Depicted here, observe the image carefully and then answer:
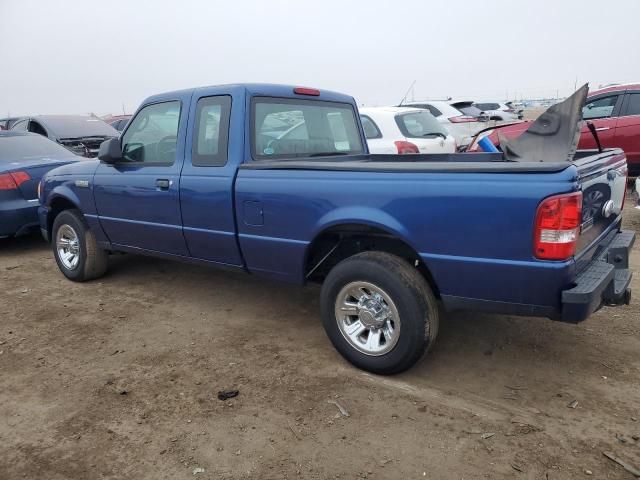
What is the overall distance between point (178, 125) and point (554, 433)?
11.0 ft

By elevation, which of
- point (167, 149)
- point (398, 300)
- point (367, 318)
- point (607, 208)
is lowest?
point (367, 318)

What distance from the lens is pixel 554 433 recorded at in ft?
8.77

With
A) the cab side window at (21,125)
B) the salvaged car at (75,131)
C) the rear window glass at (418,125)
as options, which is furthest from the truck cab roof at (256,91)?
the cab side window at (21,125)

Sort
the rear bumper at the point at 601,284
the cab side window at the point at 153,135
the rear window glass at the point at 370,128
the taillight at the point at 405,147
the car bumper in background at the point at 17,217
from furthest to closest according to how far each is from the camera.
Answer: the rear window glass at the point at 370,128
the taillight at the point at 405,147
the car bumper in background at the point at 17,217
the cab side window at the point at 153,135
the rear bumper at the point at 601,284

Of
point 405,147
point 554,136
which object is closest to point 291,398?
point 554,136

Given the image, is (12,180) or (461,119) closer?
(12,180)

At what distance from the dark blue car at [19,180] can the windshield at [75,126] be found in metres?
2.43

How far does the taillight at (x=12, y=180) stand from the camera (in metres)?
6.36

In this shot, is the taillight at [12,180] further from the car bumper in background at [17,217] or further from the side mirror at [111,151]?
the side mirror at [111,151]

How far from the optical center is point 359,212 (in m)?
3.13

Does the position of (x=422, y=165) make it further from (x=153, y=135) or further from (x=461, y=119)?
(x=461, y=119)

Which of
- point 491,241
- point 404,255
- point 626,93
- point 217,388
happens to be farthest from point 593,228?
point 626,93

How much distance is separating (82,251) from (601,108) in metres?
8.19

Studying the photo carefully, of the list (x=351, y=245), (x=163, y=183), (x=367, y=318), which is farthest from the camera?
(x=163, y=183)
